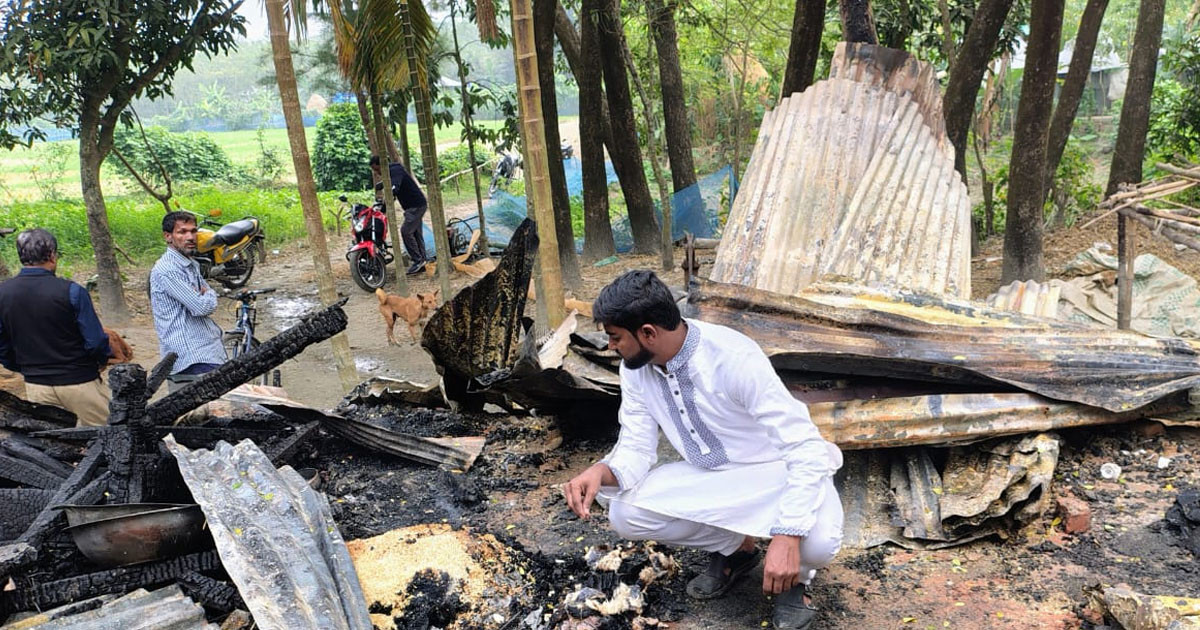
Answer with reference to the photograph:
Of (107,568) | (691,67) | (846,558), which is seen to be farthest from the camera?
(691,67)

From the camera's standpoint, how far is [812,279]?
567 cm

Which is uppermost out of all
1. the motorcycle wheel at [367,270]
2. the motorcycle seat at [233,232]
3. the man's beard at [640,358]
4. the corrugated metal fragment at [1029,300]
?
the man's beard at [640,358]

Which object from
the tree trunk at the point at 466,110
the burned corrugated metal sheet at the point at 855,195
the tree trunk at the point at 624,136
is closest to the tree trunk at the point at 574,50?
the tree trunk at the point at 624,136

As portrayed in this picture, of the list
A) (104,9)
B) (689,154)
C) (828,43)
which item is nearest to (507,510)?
(104,9)

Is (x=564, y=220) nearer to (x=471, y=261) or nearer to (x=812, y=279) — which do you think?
(x=471, y=261)

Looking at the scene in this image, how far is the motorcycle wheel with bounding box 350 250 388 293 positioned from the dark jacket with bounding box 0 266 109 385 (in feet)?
22.7

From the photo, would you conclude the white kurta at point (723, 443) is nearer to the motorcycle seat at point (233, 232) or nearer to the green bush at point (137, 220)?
the motorcycle seat at point (233, 232)

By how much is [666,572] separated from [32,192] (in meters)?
22.8

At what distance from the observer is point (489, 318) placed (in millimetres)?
4574

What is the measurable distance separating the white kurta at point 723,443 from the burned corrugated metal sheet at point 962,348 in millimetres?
826

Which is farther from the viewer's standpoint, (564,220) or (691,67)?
(691,67)

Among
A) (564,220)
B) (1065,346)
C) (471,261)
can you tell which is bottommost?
(471,261)

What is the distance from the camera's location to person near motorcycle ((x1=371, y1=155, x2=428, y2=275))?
12.2 meters

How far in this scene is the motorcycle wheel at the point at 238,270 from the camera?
11.7 meters
